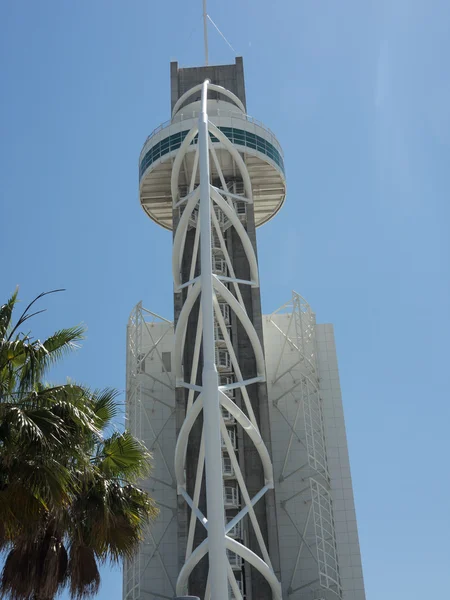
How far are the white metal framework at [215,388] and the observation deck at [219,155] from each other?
0.84 meters

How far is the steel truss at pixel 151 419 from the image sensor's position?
40.9m

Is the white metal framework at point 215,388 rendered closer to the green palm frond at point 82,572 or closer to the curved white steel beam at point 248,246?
the curved white steel beam at point 248,246

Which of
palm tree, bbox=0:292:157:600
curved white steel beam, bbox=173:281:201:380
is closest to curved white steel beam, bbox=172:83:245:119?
curved white steel beam, bbox=173:281:201:380

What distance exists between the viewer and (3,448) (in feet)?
46.8

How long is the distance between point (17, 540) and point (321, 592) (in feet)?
90.6

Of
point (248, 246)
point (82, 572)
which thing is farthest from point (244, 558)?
point (82, 572)

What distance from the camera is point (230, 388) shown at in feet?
113

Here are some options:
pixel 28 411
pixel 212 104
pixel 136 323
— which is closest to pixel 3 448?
pixel 28 411

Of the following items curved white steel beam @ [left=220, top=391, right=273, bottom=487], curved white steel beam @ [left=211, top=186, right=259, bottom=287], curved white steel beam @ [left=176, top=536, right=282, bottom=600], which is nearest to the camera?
curved white steel beam @ [left=176, top=536, right=282, bottom=600]

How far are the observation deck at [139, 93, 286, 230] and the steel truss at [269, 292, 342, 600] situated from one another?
25.2ft

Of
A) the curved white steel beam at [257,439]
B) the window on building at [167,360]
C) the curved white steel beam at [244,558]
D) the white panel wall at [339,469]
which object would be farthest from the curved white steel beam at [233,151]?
the curved white steel beam at [244,558]

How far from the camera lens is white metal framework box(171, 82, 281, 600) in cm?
2870

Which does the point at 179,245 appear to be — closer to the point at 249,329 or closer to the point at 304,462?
the point at 249,329

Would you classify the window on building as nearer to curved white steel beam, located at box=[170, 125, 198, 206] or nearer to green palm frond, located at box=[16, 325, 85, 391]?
curved white steel beam, located at box=[170, 125, 198, 206]
